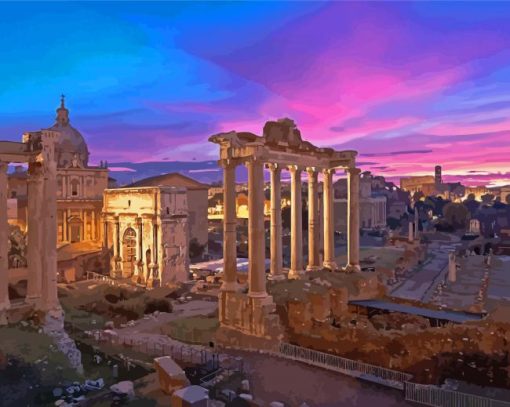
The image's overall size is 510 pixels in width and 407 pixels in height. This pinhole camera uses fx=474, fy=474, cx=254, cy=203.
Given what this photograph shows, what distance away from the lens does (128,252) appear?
44.8 meters

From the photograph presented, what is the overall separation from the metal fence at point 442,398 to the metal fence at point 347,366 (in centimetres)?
74

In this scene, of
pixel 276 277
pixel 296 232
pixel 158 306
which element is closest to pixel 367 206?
pixel 158 306

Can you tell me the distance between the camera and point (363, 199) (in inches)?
4365

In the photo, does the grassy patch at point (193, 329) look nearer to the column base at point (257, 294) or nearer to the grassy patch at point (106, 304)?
the column base at point (257, 294)

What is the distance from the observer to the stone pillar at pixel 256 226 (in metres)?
19.4

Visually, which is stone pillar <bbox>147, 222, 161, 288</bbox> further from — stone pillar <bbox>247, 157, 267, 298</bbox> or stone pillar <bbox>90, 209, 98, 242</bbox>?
stone pillar <bbox>247, 157, 267, 298</bbox>

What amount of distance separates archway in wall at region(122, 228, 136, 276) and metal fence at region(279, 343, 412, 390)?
2910 centimetres

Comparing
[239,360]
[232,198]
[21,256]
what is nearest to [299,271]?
[232,198]

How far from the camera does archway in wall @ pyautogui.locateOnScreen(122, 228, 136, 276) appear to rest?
4453 cm

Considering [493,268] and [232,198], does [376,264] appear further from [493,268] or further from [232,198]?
[232,198]

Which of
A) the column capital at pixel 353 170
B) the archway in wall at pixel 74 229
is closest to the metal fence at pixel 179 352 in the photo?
the column capital at pixel 353 170

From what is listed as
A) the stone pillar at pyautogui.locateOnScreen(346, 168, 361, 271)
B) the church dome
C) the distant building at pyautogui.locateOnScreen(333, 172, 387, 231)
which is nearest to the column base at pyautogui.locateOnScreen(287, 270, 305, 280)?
the stone pillar at pyautogui.locateOnScreen(346, 168, 361, 271)

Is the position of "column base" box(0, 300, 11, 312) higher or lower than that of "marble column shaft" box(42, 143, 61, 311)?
lower

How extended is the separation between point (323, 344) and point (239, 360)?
326 centimetres
